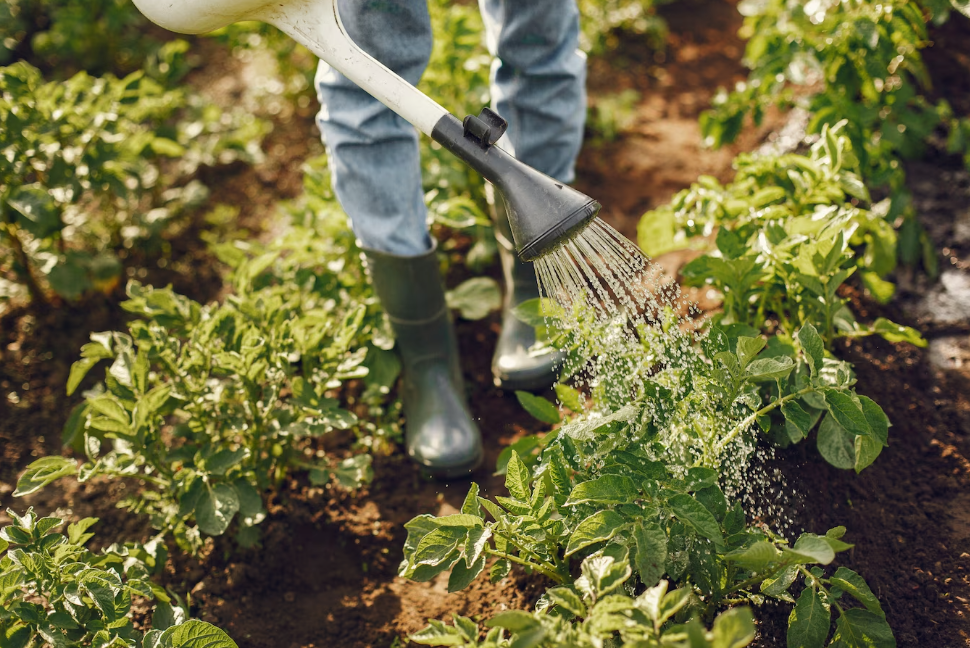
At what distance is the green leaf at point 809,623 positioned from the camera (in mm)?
1196

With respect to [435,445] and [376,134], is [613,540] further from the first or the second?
[376,134]

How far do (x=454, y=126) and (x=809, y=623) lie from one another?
0.91 meters

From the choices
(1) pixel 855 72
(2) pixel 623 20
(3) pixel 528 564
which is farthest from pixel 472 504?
(2) pixel 623 20

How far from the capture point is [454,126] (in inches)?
49.7

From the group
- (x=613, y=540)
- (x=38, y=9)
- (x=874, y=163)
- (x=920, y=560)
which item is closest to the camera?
(x=613, y=540)

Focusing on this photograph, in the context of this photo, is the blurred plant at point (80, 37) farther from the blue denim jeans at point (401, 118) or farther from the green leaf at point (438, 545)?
the green leaf at point (438, 545)

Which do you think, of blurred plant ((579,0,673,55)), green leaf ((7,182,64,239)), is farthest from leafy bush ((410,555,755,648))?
blurred plant ((579,0,673,55))

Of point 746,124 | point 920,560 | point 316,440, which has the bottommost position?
point 316,440

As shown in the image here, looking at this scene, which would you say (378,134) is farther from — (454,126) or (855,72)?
(855,72)

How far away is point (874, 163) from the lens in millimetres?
2055

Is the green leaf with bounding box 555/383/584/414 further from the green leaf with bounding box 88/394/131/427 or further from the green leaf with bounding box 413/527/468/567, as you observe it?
the green leaf with bounding box 88/394/131/427

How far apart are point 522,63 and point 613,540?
3.38ft

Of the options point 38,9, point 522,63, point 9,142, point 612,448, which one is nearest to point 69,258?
point 9,142

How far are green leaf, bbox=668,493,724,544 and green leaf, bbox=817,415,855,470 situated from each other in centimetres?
30
